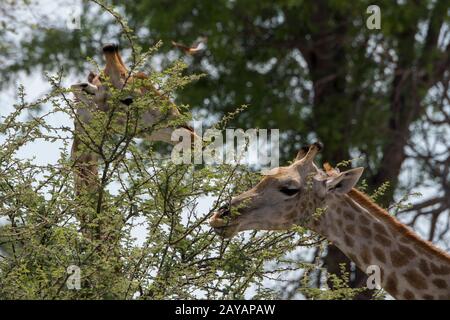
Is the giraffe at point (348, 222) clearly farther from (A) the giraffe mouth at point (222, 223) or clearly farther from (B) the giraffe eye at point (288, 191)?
(A) the giraffe mouth at point (222, 223)

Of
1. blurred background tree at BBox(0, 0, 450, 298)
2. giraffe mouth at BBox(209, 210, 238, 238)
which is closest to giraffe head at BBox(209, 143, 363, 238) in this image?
giraffe mouth at BBox(209, 210, 238, 238)

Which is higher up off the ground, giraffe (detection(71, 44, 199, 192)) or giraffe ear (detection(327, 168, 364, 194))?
giraffe (detection(71, 44, 199, 192))

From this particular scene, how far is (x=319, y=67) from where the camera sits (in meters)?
19.7

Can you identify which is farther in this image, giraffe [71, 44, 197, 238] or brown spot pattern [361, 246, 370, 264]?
brown spot pattern [361, 246, 370, 264]

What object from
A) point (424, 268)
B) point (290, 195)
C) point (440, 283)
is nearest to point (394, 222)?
point (424, 268)

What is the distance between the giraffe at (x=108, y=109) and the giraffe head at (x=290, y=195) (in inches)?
25.9

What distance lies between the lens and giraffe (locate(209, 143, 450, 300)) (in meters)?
9.75

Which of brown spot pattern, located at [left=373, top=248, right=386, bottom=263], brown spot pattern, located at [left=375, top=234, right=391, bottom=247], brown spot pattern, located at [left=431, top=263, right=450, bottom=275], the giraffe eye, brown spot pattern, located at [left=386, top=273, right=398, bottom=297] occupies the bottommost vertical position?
brown spot pattern, located at [left=386, top=273, right=398, bottom=297]

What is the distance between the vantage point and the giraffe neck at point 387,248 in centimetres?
976

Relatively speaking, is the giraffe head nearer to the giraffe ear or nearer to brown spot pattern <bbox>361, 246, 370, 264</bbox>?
the giraffe ear

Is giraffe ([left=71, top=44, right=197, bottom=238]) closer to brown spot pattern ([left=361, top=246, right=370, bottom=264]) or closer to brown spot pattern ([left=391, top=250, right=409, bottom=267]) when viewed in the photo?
brown spot pattern ([left=361, top=246, right=370, bottom=264])

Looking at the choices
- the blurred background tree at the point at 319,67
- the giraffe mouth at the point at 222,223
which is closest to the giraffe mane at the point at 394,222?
the giraffe mouth at the point at 222,223

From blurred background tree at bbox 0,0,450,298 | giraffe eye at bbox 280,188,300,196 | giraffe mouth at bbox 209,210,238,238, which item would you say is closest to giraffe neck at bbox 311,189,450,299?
giraffe eye at bbox 280,188,300,196
